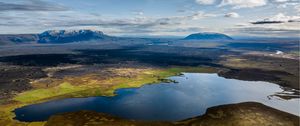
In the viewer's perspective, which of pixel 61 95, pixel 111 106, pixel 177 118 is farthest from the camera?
pixel 61 95

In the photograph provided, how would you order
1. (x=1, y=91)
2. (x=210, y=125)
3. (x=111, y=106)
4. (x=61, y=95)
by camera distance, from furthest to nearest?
(x=1, y=91)
(x=61, y=95)
(x=111, y=106)
(x=210, y=125)

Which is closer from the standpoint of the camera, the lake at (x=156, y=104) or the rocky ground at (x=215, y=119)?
the rocky ground at (x=215, y=119)

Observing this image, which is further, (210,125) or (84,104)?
(84,104)

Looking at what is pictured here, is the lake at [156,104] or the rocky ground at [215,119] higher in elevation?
the rocky ground at [215,119]

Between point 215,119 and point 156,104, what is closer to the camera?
point 215,119

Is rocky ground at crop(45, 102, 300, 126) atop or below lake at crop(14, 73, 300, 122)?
atop

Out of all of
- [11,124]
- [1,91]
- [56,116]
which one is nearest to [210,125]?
[56,116]

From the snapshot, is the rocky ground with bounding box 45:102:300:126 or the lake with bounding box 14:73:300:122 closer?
the rocky ground with bounding box 45:102:300:126

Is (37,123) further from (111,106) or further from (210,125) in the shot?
(210,125)

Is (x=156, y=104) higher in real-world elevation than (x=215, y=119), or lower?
lower
